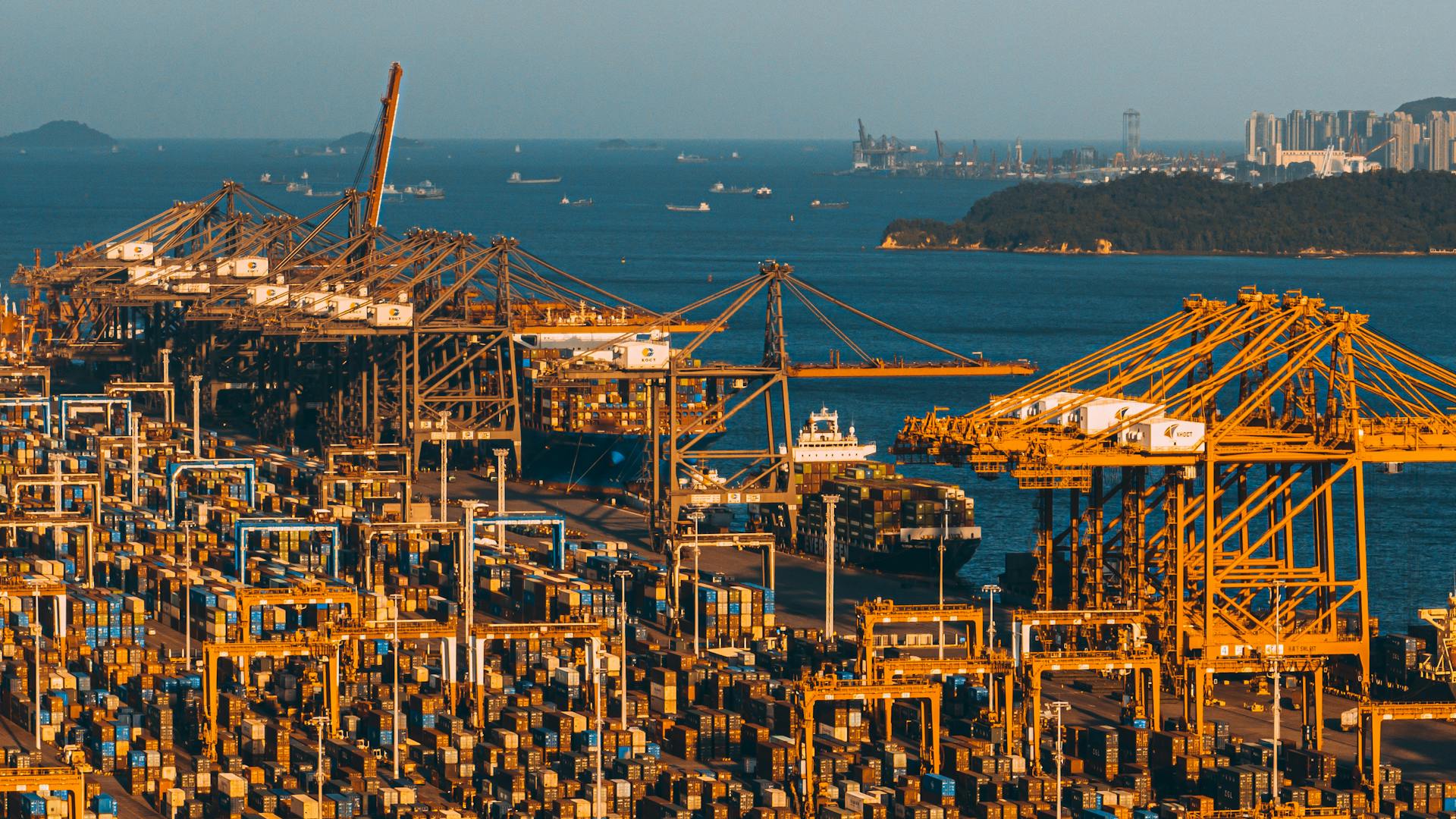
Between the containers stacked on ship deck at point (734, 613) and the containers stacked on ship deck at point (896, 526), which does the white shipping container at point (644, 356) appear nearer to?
the containers stacked on ship deck at point (896, 526)

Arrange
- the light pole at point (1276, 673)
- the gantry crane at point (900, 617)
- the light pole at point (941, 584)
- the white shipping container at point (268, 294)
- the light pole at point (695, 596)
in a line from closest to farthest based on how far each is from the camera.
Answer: the light pole at point (1276, 673), the gantry crane at point (900, 617), the light pole at point (941, 584), the light pole at point (695, 596), the white shipping container at point (268, 294)

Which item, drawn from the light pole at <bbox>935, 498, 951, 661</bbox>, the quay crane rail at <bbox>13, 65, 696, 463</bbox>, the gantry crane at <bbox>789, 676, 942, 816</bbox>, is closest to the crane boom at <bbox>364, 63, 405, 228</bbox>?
the quay crane rail at <bbox>13, 65, 696, 463</bbox>

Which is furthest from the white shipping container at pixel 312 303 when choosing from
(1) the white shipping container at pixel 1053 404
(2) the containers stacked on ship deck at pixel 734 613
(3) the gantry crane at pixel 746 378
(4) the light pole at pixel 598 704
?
(4) the light pole at pixel 598 704

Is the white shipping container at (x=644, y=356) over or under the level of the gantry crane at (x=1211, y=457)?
over

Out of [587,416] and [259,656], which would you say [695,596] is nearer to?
[259,656]

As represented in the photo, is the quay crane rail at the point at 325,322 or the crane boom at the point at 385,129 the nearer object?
the quay crane rail at the point at 325,322

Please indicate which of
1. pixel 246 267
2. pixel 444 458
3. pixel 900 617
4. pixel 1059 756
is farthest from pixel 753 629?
pixel 246 267

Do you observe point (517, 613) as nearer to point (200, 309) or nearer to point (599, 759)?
point (599, 759)
